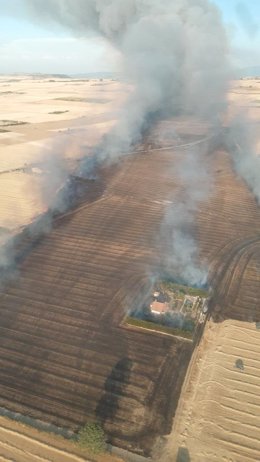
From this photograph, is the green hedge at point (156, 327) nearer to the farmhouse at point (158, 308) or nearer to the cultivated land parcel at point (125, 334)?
the cultivated land parcel at point (125, 334)

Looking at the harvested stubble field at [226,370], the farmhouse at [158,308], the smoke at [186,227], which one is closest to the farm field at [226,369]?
the harvested stubble field at [226,370]

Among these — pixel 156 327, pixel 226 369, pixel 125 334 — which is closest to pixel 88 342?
pixel 125 334

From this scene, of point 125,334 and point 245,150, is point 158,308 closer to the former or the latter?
point 125,334

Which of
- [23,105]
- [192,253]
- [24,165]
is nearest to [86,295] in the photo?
[192,253]

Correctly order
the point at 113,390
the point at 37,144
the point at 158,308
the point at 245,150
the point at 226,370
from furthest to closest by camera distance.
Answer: the point at 37,144, the point at 245,150, the point at 158,308, the point at 226,370, the point at 113,390

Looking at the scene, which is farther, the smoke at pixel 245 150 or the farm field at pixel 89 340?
the smoke at pixel 245 150

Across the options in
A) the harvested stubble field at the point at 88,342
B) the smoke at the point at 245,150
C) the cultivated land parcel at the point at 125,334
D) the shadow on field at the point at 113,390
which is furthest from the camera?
the smoke at the point at 245,150
